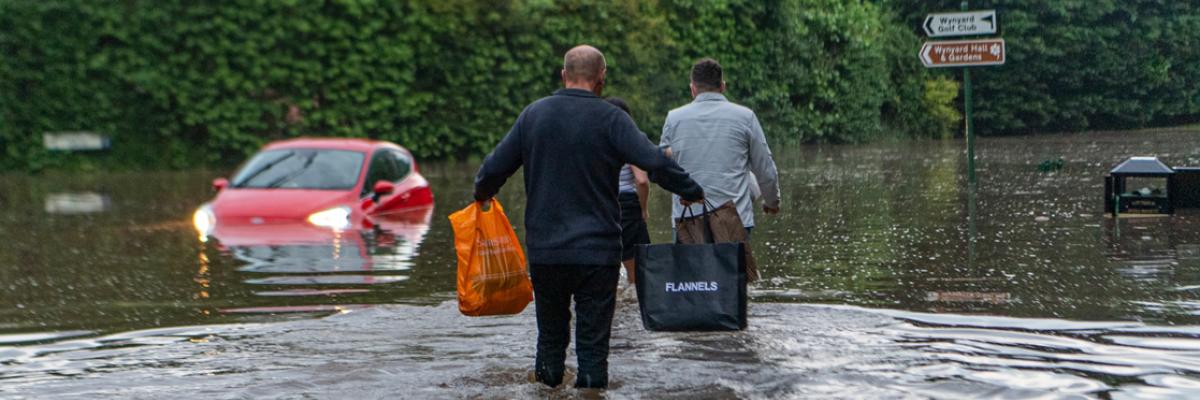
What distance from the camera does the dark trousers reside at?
7230mm

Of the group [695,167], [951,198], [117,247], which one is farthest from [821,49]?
[695,167]

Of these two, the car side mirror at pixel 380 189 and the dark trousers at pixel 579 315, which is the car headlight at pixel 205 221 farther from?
the dark trousers at pixel 579 315

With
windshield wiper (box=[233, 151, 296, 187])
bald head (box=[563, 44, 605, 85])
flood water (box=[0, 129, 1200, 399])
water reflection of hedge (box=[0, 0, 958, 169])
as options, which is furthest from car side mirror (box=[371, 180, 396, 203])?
water reflection of hedge (box=[0, 0, 958, 169])

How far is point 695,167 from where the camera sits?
367 inches

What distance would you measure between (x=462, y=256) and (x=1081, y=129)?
4264cm

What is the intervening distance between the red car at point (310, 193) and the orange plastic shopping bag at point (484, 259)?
26.8 ft

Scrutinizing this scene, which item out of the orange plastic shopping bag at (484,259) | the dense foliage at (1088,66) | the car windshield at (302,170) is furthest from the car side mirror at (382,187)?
the dense foliage at (1088,66)

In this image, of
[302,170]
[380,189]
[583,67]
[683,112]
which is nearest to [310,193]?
[302,170]

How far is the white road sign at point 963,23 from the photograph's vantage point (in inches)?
804

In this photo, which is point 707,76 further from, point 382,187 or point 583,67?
point 382,187

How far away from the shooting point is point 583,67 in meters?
7.26

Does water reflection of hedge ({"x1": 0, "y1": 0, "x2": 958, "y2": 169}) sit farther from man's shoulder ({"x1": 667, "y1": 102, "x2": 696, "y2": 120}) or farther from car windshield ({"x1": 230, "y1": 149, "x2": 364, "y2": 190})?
man's shoulder ({"x1": 667, "y1": 102, "x2": 696, "y2": 120})

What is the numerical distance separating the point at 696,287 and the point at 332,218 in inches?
384

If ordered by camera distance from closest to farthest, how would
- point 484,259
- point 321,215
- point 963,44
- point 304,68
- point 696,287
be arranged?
point 484,259 → point 696,287 → point 321,215 → point 963,44 → point 304,68
